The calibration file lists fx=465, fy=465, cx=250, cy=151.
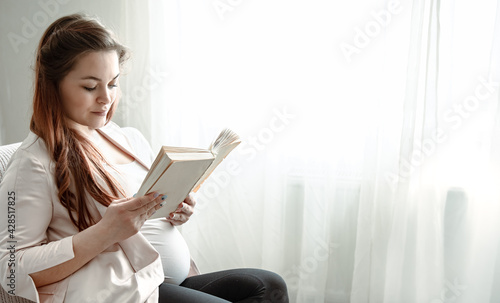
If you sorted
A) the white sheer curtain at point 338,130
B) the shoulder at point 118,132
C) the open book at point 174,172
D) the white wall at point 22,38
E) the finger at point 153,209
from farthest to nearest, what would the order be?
the white wall at point 22,38
the white sheer curtain at point 338,130
the shoulder at point 118,132
the finger at point 153,209
the open book at point 174,172

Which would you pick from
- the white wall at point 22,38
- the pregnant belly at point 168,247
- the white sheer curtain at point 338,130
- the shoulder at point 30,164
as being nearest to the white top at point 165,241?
the pregnant belly at point 168,247

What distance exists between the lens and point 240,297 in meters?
1.26

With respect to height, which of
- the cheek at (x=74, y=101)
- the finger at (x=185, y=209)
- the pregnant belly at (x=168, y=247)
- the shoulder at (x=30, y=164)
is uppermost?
the cheek at (x=74, y=101)

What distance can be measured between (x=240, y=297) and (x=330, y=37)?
0.96m

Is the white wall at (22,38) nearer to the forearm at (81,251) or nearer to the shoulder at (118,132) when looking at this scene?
the shoulder at (118,132)

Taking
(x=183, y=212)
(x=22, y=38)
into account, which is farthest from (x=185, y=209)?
(x=22, y=38)

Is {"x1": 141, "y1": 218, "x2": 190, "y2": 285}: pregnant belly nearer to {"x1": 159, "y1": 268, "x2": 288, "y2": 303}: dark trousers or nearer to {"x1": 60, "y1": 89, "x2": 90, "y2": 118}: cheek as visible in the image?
{"x1": 159, "y1": 268, "x2": 288, "y2": 303}: dark trousers

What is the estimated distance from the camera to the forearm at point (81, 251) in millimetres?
916

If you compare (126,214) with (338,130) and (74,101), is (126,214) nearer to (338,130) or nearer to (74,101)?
(74,101)

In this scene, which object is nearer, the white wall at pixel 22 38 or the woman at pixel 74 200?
the woman at pixel 74 200

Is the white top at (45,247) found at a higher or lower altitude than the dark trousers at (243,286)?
higher

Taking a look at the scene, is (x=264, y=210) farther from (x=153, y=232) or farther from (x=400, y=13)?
(x=400, y=13)

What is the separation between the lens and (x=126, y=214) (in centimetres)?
91

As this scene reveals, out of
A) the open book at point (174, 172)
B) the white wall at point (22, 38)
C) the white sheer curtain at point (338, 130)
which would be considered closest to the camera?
the open book at point (174, 172)
